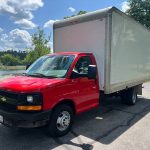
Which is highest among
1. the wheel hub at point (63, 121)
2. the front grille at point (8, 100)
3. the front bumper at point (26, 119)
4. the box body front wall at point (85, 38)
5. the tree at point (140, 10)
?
the tree at point (140, 10)

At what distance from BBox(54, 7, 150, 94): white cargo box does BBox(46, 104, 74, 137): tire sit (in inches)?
62.0

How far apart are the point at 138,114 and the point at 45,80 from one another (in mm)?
3978

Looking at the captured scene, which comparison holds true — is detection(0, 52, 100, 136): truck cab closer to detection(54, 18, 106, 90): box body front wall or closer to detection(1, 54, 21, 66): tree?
detection(54, 18, 106, 90): box body front wall

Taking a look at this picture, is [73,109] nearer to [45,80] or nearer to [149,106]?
[45,80]

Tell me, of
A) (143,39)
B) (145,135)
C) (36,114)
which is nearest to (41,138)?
(36,114)

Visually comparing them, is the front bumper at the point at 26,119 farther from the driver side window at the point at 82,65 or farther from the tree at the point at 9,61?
the tree at the point at 9,61

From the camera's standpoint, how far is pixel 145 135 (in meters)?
5.49

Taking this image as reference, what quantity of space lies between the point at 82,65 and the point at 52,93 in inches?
60.5

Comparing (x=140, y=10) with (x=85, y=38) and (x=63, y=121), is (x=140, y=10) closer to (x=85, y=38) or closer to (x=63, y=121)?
(x=85, y=38)

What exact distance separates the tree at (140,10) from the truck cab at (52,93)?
107ft

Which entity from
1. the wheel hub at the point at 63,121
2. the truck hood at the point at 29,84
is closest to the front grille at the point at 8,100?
the truck hood at the point at 29,84

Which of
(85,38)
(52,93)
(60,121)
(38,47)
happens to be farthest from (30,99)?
(38,47)

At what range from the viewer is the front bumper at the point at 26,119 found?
15.2ft

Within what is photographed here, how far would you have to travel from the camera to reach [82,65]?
6070 mm
